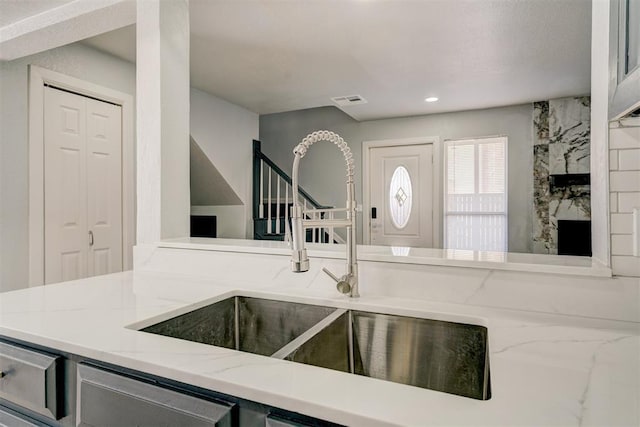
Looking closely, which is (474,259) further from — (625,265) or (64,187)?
(64,187)

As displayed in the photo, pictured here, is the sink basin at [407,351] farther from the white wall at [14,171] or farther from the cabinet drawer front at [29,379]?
the white wall at [14,171]

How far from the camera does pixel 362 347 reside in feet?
3.38

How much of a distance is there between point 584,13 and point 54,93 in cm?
363

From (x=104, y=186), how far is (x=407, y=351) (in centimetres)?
283

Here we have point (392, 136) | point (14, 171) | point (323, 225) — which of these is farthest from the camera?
point (392, 136)

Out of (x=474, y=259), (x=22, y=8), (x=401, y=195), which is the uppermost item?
(x=22, y=8)

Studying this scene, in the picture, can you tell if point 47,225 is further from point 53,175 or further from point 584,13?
point 584,13

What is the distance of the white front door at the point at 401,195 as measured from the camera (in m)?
4.82

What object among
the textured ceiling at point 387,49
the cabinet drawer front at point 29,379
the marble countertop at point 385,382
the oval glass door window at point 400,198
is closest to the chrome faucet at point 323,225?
the marble countertop at point 385,382

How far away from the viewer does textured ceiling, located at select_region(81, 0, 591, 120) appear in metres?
2.26

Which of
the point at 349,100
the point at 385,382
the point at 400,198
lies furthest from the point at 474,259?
the point at 400,198

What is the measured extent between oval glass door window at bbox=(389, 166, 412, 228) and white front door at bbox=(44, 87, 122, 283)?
10.9ft

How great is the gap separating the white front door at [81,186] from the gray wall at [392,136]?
2.62 metres

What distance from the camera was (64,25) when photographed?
2.02 metres
